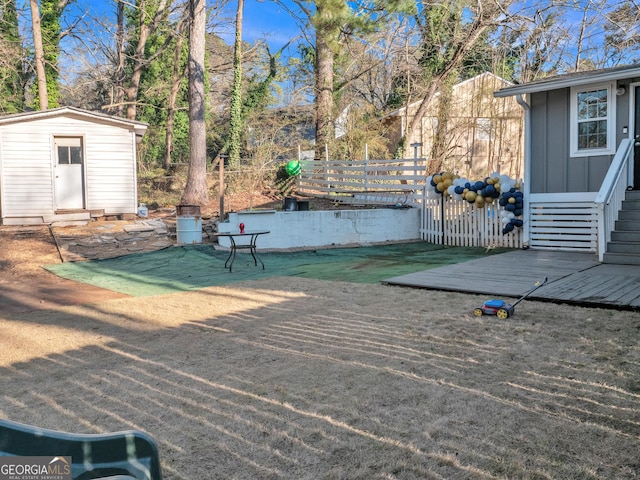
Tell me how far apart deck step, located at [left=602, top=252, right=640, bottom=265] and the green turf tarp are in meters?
2.26

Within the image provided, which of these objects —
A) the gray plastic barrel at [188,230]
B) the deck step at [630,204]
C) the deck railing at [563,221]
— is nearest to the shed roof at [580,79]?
the deck railing at [563,221]

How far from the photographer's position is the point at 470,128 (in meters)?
22.0

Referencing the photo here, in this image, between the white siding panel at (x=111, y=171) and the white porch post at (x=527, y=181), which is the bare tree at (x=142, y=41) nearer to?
the white siding panel at (x=111, y=171)

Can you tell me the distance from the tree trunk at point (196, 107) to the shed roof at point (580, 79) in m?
8.96

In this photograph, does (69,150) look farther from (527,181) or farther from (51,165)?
(527,181)

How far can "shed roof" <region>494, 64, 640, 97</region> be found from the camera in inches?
352

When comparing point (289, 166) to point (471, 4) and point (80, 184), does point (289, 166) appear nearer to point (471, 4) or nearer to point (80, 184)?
point (80, 184)

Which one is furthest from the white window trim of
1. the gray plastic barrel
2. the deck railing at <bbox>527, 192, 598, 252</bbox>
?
the gray plastic barrel

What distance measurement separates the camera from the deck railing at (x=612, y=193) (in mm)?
8016

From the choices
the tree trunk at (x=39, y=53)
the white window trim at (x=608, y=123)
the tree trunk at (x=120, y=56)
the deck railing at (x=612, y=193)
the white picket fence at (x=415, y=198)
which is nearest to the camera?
the deck railing at (x=612, y=193)

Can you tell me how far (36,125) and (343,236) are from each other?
8.71 m

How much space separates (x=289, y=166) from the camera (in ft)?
58.3

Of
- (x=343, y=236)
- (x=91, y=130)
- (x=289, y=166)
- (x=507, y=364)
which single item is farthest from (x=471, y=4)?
(x=507, y=364)

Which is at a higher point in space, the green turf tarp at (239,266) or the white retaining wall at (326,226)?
Result: the white retaining wall at (326,226)
